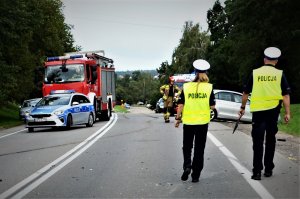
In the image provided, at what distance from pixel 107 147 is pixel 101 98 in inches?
520

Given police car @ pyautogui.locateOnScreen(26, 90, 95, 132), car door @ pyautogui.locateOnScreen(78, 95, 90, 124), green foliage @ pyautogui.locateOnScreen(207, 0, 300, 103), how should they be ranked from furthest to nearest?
green foliage @ pyautogui.locateOnScreen(207, 0, 300, 103) < car door @ pyautogui.locateOnScreen(78, 95, 90, 124) < police car @ pyautogui.locateOnScreen(26, 90, 95, 132)

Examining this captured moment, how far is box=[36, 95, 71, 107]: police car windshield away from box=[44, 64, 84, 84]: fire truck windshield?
9.59 ft

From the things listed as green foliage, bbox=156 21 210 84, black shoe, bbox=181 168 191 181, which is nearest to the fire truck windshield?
black shoe, bbox=181 168 191 181

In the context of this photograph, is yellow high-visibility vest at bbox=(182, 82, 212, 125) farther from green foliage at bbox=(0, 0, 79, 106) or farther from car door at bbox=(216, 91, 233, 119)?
green foliage at bbox=(0, 0, 79, 106)

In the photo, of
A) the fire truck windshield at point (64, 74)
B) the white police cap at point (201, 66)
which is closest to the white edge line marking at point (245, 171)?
the white police cap at point (201, 66)

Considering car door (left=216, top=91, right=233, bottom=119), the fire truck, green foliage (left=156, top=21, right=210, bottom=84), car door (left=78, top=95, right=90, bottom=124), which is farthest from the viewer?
green foliage (left=156, top=21, right=210, bottom=84)

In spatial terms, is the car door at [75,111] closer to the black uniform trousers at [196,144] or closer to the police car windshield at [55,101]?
the police car windshield at [55,101]

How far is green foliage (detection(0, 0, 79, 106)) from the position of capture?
27.6 meters

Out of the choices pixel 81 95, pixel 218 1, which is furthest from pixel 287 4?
pixel 218 1

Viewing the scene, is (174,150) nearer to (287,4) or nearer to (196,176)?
(196,176)

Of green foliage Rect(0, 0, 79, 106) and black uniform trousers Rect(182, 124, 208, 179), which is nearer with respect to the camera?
black uniform trousers Rect(182, 124, 208, 179)

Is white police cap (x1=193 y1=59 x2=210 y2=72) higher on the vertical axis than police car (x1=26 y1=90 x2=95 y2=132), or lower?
higher

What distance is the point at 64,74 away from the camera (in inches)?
976

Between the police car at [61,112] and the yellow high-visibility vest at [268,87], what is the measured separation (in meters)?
12.6
